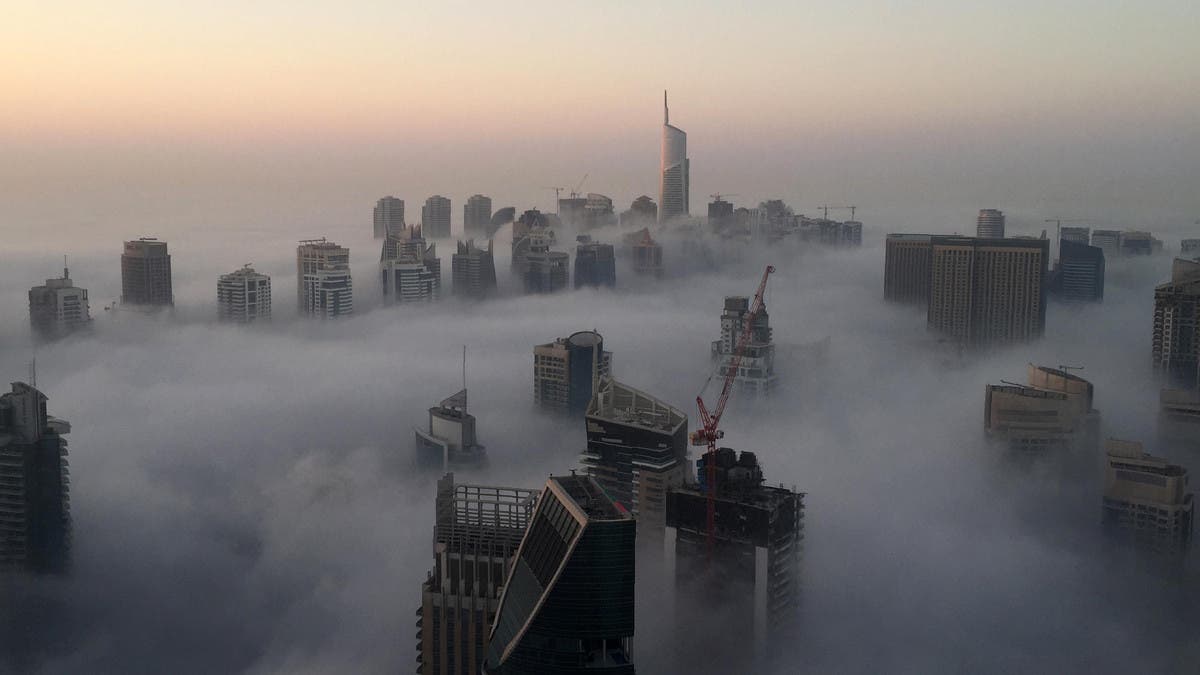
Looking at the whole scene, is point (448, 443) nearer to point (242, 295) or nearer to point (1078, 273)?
point (242, 295)

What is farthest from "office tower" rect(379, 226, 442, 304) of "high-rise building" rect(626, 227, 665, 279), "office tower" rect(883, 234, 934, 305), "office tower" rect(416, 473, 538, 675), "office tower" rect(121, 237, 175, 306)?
"office tower" rect(416, 473, 538, 675)

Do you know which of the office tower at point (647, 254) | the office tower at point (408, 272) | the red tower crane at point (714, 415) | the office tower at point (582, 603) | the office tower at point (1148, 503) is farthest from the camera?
the office tower at point (647, 254)

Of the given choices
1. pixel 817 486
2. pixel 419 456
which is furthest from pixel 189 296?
pixel 817 486

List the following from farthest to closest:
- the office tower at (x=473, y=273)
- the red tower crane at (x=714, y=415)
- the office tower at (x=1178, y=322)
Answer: the office tower at (x=473, y=273) → the office tower at (x=1178, y=322) → the red tower crane at (x=714, y=415)

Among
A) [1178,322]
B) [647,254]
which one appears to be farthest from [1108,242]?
[647,254]

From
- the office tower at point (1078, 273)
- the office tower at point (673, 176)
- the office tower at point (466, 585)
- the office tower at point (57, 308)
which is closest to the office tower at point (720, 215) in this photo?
the office tower at point (673, 176)

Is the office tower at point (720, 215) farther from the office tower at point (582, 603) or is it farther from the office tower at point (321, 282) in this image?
the office tower at point (582, 603)

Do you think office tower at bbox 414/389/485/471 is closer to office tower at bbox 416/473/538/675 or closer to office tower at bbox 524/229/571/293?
office tower at bbox 416/473/538/675
